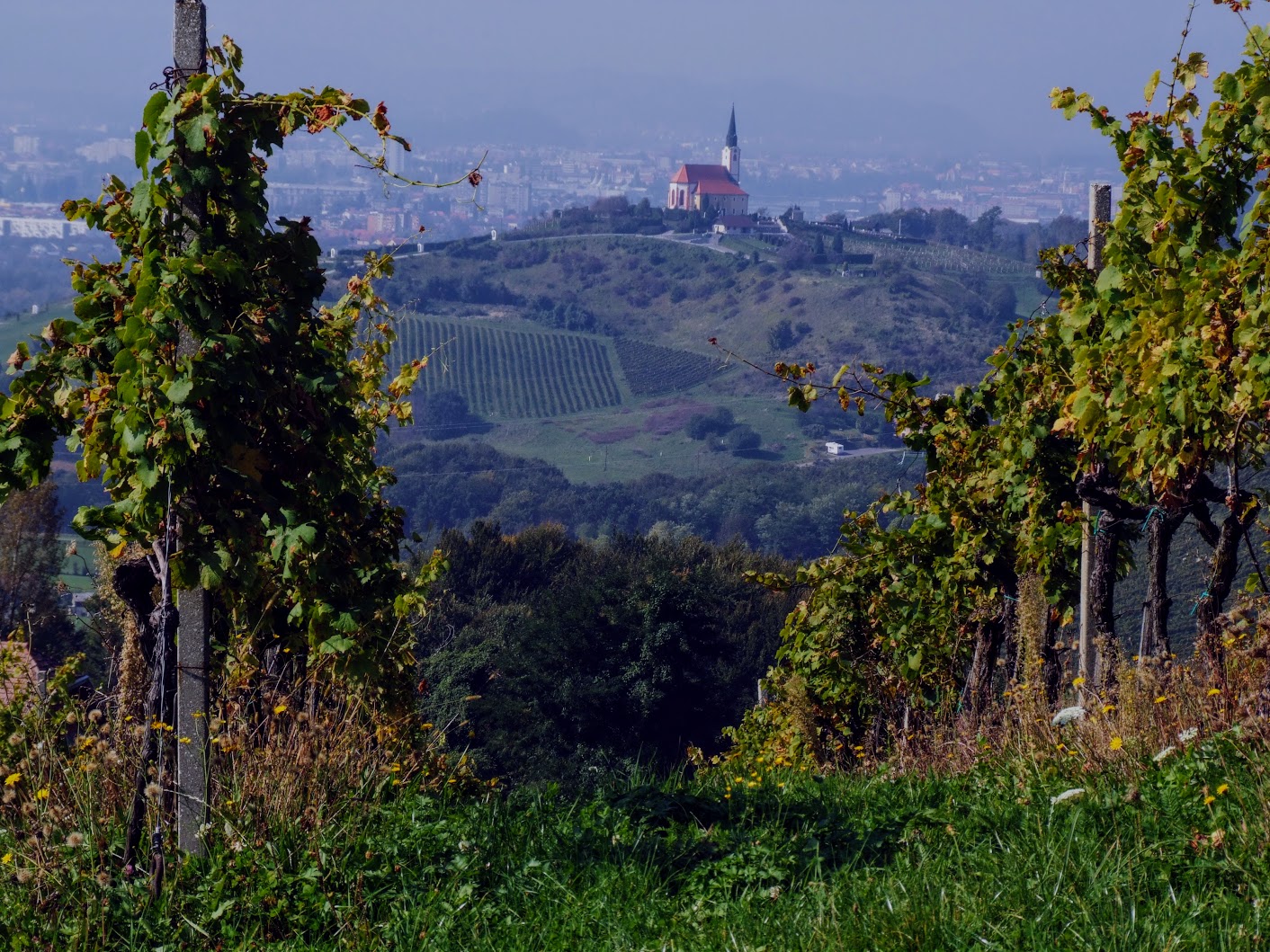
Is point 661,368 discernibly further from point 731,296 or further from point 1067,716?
point 1067,716

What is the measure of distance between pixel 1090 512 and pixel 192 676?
383cm

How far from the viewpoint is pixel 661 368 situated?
4774 inches

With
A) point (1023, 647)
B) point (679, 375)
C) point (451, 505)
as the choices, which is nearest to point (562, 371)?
point (679, 375)

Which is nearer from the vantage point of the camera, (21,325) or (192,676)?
(192,676)

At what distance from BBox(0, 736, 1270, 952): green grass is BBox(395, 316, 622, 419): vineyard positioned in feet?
339

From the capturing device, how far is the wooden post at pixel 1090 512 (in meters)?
5.39

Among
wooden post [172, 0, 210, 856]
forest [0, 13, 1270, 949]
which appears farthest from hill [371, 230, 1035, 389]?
wooden post [172, 0, 210, 856]

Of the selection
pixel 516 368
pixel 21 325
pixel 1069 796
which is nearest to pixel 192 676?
pixel 1069 796

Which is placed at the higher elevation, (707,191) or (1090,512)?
(707,191)

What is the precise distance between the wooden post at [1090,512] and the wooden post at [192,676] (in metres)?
3.34

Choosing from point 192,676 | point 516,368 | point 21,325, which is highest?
point 192,676

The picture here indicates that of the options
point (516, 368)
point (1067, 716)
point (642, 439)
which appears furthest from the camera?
point (516, 368)

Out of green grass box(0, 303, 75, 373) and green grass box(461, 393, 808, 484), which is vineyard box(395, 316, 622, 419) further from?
green grass box(0, 303, 75, 373)

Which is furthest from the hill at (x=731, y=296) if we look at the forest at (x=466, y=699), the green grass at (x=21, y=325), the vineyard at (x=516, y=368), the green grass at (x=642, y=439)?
the forest at (x=466, y=699)
